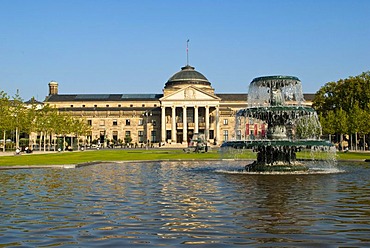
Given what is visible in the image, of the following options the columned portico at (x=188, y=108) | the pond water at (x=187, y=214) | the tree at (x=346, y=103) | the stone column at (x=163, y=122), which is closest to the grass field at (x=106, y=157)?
the pond water at (x=187, y=214)

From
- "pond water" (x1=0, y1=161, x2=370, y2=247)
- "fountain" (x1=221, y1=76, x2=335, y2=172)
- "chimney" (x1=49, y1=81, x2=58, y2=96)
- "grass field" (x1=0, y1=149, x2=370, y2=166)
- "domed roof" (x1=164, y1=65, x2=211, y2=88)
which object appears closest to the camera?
"pond water" (x1=0, y1=161, x2=370, y2=247)

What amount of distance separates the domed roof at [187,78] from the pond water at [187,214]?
396ft

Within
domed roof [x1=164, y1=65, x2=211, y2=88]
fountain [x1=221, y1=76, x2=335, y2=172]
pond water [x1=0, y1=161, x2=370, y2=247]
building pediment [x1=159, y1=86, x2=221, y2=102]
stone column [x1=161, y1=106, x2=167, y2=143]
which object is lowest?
pond water [x1=0, y1=161, x2=370, y2=247]

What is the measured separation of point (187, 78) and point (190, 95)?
11506mm

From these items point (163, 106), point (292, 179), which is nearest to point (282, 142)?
point (292, 179)

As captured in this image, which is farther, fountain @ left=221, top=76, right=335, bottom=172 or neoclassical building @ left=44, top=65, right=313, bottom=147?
neoclassical building @ left=44, top=65, right=313, bottom=147

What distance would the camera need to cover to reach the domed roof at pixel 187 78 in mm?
141875

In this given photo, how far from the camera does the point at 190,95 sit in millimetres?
132625

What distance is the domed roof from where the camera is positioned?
14188cm

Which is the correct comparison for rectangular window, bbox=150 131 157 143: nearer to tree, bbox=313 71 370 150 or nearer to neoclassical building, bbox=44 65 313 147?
neoclassical building, bbox=44 65 313 147

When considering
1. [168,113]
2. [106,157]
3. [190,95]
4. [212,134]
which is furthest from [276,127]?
[168,113]

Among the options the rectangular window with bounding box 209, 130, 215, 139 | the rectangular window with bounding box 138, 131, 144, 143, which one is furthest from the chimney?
the rectangular window with bounding box 209, 130, 215, 139

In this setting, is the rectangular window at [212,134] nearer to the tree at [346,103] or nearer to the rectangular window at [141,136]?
the rectangular window at [141,136]

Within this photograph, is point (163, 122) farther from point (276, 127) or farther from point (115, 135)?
point (276, 127)
